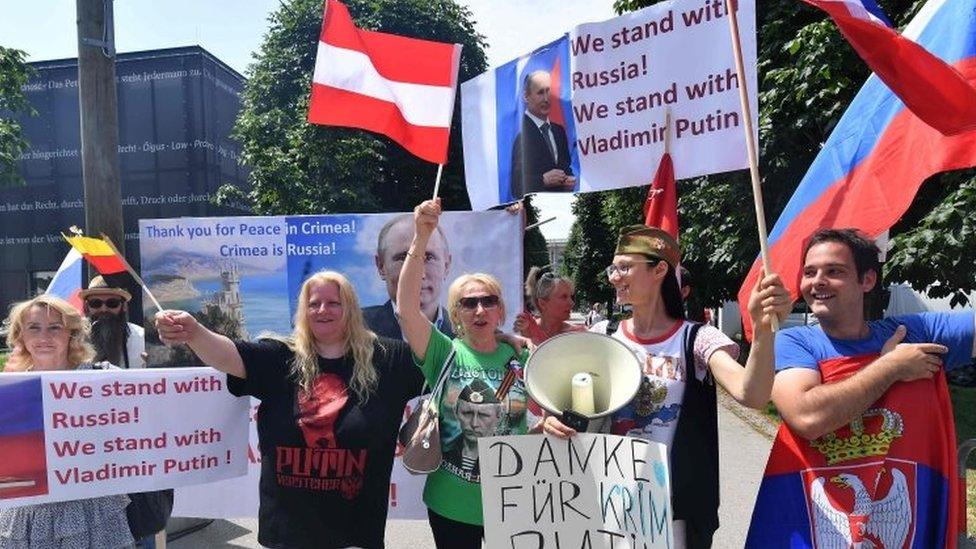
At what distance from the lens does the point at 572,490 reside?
6.91 ft

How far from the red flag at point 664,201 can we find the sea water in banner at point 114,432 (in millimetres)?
2092

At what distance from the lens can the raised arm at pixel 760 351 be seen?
6.26 ft

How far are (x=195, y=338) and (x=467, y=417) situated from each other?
3.36 ft

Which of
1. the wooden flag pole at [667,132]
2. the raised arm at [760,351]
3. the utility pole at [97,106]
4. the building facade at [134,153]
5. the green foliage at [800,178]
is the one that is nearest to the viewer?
the raised arm at [760,351]

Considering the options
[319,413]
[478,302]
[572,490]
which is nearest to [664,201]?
[478,302]

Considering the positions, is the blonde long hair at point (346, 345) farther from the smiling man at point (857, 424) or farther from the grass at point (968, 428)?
the grass at point (968, 428)

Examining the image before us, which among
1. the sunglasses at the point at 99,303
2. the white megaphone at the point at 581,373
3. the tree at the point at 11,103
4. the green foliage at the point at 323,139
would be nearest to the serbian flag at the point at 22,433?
the sunglasses at the point at 99,303

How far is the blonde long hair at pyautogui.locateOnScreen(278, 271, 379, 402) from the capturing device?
2580mm

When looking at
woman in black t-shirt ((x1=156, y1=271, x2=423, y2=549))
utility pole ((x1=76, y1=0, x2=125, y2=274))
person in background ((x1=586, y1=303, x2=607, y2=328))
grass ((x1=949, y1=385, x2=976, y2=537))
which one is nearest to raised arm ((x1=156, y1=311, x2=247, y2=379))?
woman in black t-shirt ((x1=156, y1=271, x2=423, y2=549))

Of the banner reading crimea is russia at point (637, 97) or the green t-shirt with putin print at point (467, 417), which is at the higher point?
the banner reading crimea is russia at point (637, 97)

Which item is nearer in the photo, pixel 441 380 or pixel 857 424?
pixel 857 424

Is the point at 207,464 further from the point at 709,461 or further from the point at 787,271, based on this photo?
the point at 787,271

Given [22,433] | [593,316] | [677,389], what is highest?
[677,389]

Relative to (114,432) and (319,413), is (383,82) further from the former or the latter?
(114,432)
